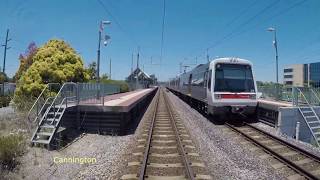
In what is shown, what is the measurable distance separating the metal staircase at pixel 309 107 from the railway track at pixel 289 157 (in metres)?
2.58

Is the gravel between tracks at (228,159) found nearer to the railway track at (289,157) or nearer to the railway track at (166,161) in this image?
the railway track at (166,161)

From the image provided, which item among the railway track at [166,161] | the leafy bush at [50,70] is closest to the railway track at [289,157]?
the railway track at [166,161]

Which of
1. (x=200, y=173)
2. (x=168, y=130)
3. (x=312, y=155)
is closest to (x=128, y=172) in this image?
(x=200, y=173)

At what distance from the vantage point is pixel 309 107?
16625 millimetres

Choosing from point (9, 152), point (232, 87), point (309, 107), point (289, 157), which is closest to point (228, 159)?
point (289, 157)

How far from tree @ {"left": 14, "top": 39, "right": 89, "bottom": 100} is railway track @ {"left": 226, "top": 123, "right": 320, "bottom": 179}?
10.8m

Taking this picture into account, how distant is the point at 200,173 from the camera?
27.9ft

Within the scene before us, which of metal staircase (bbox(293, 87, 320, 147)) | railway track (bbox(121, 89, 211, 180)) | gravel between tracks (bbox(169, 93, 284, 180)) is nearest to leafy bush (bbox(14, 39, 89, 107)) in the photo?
railway track (bbox(121, 89, 211, 180))

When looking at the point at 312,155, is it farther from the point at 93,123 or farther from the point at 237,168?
the point at 93,123

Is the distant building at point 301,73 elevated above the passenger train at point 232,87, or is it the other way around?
the distant building at point 301,73

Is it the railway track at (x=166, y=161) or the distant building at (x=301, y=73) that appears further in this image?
the distant building at (x=301, y=73)

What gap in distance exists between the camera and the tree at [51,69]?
1950cm

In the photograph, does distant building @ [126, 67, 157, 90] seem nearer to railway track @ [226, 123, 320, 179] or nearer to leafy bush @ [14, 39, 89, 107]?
leafy bush @ [14, 39, 89, 107]

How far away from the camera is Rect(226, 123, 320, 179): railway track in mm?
9012
